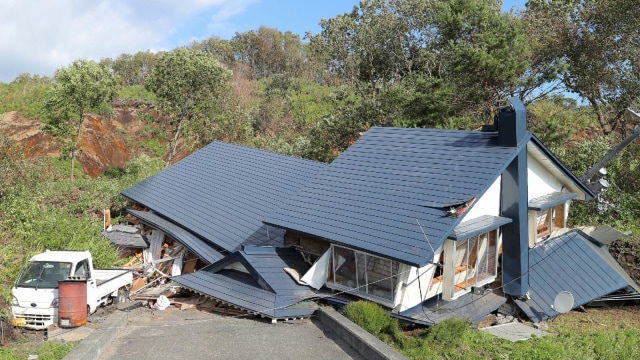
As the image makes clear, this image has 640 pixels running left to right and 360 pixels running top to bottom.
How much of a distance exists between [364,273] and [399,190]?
7.89 feet

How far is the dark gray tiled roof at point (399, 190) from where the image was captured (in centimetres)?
1148

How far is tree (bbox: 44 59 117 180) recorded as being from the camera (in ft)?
95.5

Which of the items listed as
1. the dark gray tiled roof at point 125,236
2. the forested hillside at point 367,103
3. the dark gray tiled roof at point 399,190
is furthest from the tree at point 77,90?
the dark gray tiled roof at point 399,190

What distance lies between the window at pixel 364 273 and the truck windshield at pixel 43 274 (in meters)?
6.76

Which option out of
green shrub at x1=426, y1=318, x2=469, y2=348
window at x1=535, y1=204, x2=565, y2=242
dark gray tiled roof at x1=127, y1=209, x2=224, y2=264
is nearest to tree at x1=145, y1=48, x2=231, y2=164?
dark gray tiled roof at x1=127, y1=209, x2=224, y2=264

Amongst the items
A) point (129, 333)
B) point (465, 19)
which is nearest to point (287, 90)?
point (465, 19)

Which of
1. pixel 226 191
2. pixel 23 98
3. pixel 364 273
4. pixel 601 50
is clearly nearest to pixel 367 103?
pixel 226 191

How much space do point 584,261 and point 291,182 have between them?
32.2 feet

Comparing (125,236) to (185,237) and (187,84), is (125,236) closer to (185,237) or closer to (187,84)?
(185,237)

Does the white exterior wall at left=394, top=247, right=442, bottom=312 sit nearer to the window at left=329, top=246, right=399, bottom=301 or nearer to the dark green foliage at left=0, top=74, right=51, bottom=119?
the window at left=329, top=246, right=399, bottom=301

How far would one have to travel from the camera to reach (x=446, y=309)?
1223 cm

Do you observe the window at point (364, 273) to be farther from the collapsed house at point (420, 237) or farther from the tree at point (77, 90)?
the tree at point (77, 90)

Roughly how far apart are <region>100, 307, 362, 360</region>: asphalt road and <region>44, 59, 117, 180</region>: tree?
20.6 metres

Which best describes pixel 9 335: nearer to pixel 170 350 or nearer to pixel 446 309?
pixel 170 350
